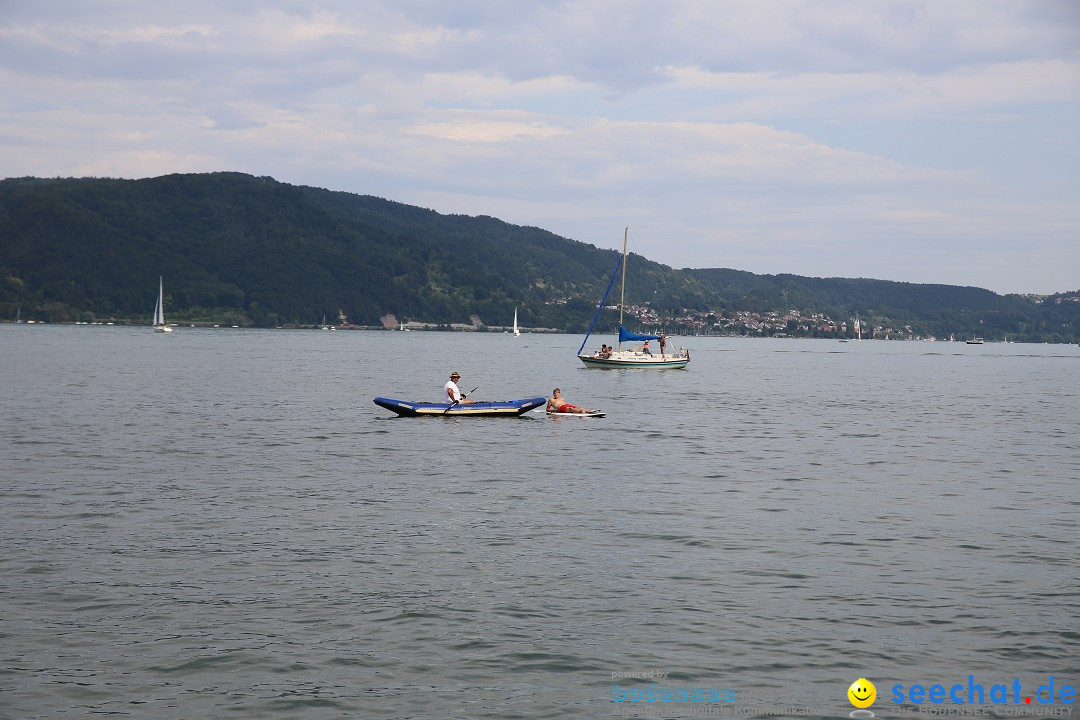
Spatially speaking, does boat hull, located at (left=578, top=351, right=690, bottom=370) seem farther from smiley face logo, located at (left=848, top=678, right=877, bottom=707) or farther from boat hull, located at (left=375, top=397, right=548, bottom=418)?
smiley face logo, located at (left=848, top=678, right=877, bottom=707)

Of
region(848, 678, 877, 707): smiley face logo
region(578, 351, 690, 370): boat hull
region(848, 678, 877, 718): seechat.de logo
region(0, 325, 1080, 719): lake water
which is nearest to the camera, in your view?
region(848, 678, 877, 718): seechat.de logo

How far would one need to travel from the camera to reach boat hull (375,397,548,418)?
47.3 meters

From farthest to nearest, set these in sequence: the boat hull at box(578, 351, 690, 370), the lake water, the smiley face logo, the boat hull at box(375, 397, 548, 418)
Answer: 1. the boat hull at box(578, 351, 690, 370)
2. the boat hull at box(375, 397, 548, 418)
3. the lake water
4. the smiley face logo

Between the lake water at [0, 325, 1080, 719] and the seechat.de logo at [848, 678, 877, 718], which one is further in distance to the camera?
the lake water at [0, 325, 1080, 719]

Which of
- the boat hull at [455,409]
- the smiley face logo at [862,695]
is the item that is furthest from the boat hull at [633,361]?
the smiley face logo at [862,695]

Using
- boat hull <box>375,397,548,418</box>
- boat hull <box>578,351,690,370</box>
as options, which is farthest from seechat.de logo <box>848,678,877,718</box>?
boat hull <box>578,351,690,370</box>

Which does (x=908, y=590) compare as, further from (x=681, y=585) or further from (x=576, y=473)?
(x=576, y=473)

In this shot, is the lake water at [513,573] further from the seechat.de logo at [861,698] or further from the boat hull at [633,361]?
the boat hull at [633,361]

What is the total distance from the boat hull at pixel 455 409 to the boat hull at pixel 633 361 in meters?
51.1

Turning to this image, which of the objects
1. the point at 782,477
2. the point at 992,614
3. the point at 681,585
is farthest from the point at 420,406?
the point at 992,614

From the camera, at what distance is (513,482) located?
99.3ft

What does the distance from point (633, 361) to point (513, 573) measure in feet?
268

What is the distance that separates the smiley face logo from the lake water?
0.13 metres

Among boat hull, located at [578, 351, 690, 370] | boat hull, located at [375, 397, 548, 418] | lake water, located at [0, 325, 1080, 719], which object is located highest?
boat hull, located at [578, 351, 690, 370]
